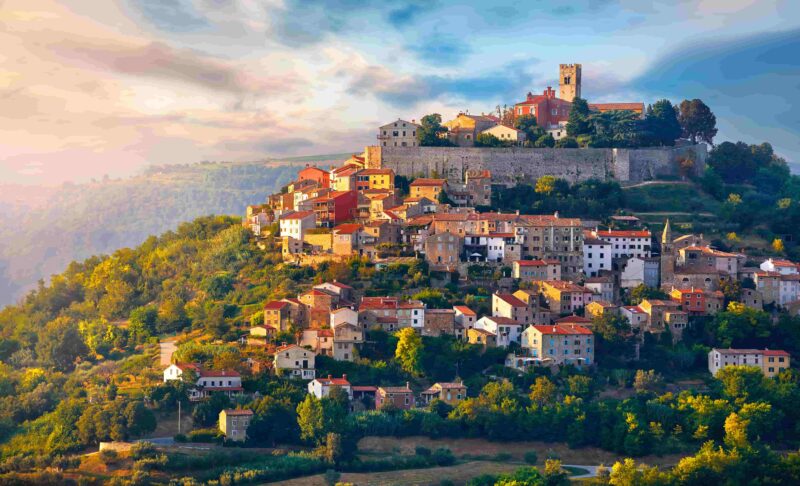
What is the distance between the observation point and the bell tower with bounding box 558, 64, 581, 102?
63.5 metres

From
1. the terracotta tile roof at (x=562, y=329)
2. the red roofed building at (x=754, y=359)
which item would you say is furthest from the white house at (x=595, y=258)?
the red roofed building at (x=754, y=359)

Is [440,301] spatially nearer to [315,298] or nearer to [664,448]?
[315,298]

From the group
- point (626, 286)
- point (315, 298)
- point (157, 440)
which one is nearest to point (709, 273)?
point (626, 286)

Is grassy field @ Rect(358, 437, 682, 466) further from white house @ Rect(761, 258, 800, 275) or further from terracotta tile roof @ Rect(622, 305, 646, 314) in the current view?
white house @ Rect(761, 258, 800, 275)

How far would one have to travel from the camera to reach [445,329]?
43156mm

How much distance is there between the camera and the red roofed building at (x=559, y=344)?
138 ft

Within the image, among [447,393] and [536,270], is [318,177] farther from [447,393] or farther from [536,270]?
[447,393]

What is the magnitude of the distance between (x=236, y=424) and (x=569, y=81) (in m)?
31.8

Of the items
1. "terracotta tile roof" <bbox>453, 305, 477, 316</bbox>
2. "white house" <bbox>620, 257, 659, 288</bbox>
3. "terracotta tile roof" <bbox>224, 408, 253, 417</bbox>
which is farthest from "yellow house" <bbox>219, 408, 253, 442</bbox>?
"white house" <bbox>620, 257, 659, 288</bbox>

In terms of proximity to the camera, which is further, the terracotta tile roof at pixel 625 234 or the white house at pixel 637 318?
the terracotta tile roof at pixel 625 234

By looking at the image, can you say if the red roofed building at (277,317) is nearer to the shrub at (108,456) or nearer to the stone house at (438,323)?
the stone house at (438,323)

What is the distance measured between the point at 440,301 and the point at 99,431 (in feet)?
41.9

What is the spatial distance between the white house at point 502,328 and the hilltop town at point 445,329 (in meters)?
0.08

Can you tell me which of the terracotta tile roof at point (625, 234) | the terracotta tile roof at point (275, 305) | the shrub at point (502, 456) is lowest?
the shrub at point (502, 456)
